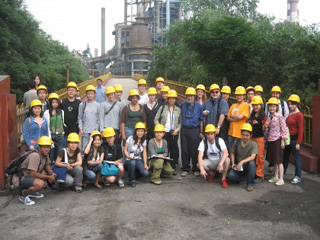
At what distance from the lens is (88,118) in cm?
716

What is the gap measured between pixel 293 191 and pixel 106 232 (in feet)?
12.0

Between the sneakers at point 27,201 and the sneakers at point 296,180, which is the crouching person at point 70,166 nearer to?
the sneakers at point 27,201

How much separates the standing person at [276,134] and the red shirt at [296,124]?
0.23m

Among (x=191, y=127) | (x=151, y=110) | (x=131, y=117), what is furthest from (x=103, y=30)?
(x=191, y=127)

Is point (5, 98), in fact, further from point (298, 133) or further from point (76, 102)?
point (298, 133)

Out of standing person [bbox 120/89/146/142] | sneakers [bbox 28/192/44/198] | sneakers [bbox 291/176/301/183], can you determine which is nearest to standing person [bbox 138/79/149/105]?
standing person [bbox 120/89/146/142]

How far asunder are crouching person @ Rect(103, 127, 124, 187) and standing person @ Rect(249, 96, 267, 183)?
2722 millimetres

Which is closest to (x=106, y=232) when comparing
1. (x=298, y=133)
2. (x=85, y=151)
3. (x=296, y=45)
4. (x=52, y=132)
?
(x=85, y=151)

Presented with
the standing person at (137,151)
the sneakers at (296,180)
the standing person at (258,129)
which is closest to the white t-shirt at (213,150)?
the standing person at (258,129)

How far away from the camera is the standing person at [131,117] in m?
7.32

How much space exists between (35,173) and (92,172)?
1.10 m

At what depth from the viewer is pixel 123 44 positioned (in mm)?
88938

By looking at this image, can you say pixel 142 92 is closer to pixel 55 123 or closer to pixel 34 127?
pixel 55 123

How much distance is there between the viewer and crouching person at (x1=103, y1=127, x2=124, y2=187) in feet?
22.1
